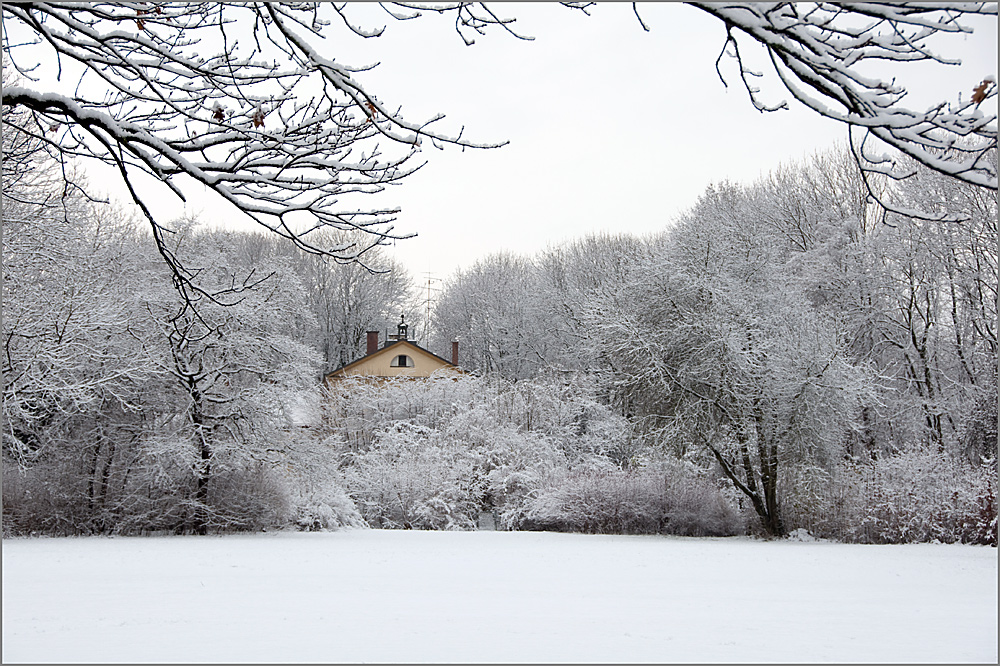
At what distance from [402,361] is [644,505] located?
18575 mm

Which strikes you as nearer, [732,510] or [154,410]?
[154,410]

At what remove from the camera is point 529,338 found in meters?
34.8

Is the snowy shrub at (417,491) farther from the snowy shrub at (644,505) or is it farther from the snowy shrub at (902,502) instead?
the snowy shrub at (902,502)

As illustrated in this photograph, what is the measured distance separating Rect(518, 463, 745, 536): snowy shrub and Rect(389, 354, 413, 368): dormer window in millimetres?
16507

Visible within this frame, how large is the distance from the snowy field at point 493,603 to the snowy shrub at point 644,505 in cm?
269

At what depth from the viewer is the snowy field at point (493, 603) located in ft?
17.5

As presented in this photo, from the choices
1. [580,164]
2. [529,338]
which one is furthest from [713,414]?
[529,338]

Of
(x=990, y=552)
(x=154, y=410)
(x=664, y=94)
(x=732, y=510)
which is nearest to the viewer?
(x=664, y=94)

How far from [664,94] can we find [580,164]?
116cm

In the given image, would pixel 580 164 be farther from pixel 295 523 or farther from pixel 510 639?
pixel 295 523

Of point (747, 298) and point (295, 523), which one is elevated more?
point (747, 298)

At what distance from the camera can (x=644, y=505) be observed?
1636 cm

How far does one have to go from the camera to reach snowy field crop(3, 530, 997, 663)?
534 cm

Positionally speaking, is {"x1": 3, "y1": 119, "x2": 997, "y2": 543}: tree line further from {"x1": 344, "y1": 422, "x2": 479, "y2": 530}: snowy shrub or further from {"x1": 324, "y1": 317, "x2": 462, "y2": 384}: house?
{"x1": 324, "y1": 317, "x2": 462, "y2": 384}: house
